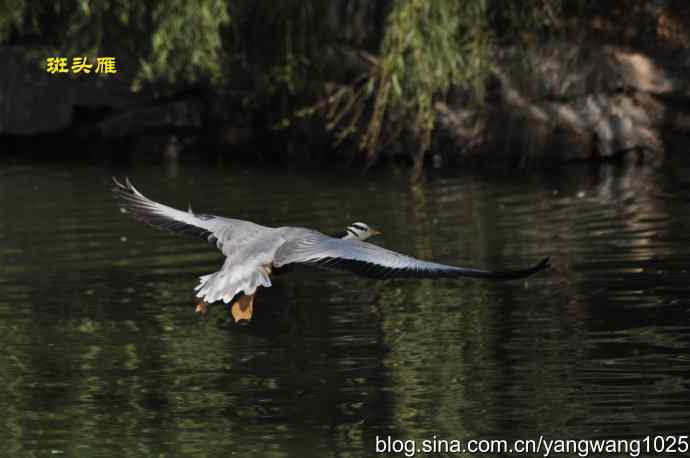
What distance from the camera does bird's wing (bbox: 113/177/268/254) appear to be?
10141mm

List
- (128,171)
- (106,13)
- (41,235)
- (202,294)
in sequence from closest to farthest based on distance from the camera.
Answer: (202,294) → (41,235) → (106,13) → (128,171)

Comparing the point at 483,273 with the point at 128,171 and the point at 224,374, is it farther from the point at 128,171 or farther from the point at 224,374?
the point at 128,171

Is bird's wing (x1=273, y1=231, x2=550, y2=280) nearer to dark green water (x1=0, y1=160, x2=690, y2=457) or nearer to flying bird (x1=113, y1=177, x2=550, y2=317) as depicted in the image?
flying bird (x1=113, y1=177, x2=550, y2=317)

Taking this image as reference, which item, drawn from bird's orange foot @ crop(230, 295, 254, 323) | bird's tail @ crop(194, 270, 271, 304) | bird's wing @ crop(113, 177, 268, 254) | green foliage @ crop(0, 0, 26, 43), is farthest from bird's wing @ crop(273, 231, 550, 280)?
green foliage @ crop(0, 0, 26, 43)

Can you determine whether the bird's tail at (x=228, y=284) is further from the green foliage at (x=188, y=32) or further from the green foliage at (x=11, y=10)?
the green foliage at (x=11, y=10)

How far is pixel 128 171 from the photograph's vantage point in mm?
21391

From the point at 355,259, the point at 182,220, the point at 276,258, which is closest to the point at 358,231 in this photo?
the point at 182,220

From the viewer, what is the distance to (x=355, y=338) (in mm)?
10562

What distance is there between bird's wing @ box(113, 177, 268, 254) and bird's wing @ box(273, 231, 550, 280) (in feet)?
2.07

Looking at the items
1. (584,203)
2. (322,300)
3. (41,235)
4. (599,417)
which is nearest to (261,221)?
(41,235)

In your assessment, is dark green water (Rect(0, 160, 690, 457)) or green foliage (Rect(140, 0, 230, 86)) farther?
green foliage (Rect(140, 0, 230, 86))

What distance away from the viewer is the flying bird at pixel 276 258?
883 centimetres

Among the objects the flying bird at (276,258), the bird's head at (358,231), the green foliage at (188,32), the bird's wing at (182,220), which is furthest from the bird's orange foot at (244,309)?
the green foliage at (188,32)

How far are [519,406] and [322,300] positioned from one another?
3573mm
